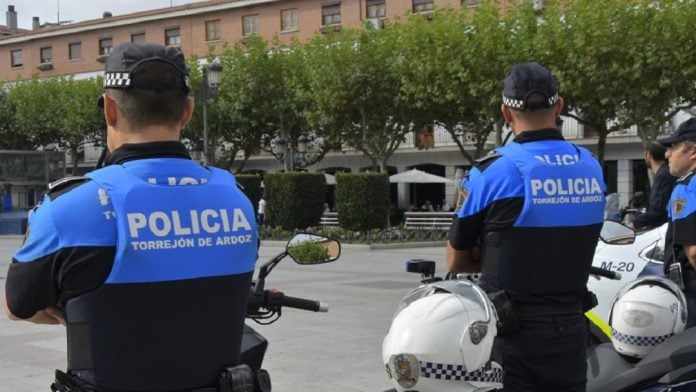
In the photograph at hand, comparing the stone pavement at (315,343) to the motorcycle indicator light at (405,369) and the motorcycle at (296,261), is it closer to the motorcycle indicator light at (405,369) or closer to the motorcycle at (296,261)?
the motorcycle at (296,261)

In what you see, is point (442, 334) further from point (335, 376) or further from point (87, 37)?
→ point (87, 37)

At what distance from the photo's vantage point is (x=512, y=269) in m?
2.88

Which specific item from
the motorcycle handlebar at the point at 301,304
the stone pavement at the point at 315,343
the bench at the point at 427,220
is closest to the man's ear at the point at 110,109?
the motorcycle handlebar at the point at 301,304

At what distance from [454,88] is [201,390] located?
26485 mm

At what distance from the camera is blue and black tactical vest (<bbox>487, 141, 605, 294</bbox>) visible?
289 cm

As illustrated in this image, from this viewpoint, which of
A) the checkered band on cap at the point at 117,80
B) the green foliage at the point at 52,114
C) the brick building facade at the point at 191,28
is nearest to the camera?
the checkered band on cap at the point at 117,80

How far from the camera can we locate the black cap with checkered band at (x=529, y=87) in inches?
121

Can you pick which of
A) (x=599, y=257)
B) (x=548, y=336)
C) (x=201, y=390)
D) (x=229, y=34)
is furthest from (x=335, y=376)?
(x=229, y=34)

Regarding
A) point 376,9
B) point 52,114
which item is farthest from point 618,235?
point 52,114

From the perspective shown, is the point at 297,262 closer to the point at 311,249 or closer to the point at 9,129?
the point at 311,249

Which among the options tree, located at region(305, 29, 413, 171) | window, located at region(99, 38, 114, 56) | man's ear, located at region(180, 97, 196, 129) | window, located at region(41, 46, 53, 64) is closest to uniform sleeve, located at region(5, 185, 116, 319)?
man's ear, located at region(180, 97, 196, 129)

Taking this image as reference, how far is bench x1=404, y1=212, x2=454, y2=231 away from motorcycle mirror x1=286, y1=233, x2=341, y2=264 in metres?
23.0

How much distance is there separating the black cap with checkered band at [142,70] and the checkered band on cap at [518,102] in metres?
1.28

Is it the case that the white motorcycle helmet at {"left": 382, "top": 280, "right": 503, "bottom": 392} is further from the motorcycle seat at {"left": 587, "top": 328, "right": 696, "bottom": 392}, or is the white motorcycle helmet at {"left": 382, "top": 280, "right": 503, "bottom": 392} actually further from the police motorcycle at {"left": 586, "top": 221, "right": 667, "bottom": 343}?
the police motorcycle at {"left": 586, "top": 221, "right": 667, "bottom": 343}
